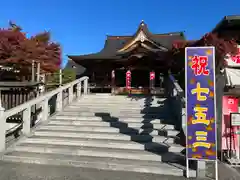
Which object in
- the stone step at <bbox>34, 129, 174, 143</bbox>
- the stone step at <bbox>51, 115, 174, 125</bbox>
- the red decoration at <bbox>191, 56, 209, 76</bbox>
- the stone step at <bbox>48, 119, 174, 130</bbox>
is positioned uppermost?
the red decoration at <bbox>191, 56, 209, 76</bbox>

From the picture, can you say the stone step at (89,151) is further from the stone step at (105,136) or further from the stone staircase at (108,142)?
the stone step at (105,136)

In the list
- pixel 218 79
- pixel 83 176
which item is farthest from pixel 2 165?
pixel 218 79

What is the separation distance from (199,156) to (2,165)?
14.2ft

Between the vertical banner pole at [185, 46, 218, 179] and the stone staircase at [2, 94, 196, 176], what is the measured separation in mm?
455

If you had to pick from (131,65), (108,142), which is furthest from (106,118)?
(131,65)

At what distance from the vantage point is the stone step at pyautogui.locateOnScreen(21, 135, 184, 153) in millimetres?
5160

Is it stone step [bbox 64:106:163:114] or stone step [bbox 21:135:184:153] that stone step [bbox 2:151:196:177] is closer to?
stone step [bbox 21:135:184:153]

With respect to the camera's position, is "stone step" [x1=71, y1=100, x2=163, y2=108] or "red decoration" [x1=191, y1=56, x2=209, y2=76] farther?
"stone step" [x1=71, y1=100, x2=163, y2=108]

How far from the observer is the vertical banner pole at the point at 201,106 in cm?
407

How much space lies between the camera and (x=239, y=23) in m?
6.43

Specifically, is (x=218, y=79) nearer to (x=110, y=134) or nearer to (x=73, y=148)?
(x=110, y=134)

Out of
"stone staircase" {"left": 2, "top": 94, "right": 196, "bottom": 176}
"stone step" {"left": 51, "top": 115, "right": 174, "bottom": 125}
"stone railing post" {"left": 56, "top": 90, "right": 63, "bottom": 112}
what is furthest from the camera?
"stone railing post" {"left": 56, "top": 90, "right": 63, "bottom": 112}

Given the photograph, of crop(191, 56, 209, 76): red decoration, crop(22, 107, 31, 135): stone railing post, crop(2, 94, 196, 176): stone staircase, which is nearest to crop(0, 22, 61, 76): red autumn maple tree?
crop(2, 94, 196, 176): stone staircase

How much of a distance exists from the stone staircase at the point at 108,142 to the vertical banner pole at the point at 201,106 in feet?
1.49
